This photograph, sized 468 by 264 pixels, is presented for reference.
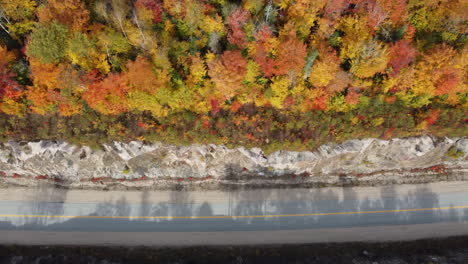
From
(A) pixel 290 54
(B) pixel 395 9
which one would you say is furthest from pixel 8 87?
(B) pixel 395 9

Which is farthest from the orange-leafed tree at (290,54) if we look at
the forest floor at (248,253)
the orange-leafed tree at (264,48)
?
the forest floor at (248,253)

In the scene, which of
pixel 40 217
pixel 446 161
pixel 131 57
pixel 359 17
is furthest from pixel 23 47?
pixel 446 161

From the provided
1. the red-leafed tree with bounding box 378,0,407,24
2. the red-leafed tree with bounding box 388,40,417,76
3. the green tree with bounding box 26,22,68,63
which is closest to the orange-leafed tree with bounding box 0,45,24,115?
the green tree with bounding box 26,22,68,63

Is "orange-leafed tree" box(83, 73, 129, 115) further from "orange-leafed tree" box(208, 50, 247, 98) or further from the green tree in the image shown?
"orange-leafed tree" box(208, 50, 247, 98)

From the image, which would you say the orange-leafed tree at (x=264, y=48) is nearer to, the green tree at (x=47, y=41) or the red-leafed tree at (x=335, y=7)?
the red-leafed tree at (x=335, y=7)

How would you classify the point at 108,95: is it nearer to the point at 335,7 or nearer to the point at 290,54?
the point at 290,54

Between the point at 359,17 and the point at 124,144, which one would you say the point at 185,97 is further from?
the point at 359,17
